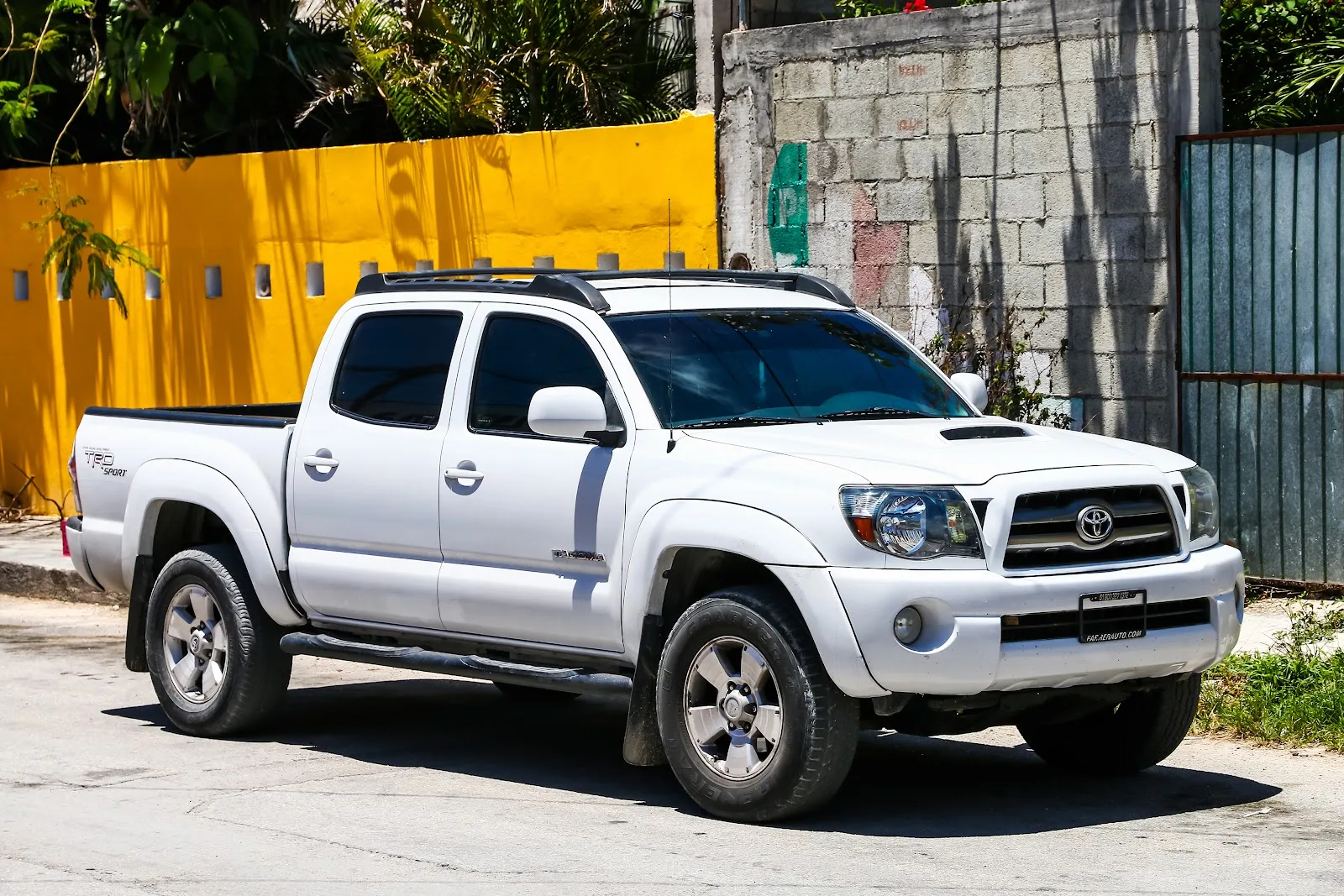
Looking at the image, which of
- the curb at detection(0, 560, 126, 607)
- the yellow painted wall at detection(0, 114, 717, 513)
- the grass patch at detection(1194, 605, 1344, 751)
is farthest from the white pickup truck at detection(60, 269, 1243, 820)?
the yellow painted wall at detection(0, 114, 717, 513)

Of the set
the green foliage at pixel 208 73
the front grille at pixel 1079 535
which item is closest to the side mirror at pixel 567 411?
the front grille at pixel 1079 535

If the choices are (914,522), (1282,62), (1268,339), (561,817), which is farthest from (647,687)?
(1282,62)

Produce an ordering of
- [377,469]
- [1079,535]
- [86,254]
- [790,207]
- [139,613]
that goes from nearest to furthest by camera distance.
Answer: [1079,535], [377,469], [139,613], [790,207], [86,254]

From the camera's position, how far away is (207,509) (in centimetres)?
912

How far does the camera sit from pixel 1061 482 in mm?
6895

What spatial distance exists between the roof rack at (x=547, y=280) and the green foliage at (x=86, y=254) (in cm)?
789

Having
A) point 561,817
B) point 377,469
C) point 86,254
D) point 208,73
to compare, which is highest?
point 208,73

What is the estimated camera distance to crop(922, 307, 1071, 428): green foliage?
1208 centimetres

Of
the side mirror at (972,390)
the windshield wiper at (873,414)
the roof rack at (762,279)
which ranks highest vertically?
the roof rack at (762,279)

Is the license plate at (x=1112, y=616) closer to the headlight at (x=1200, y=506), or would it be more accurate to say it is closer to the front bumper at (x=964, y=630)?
the front bumper at (x=964, y=630)

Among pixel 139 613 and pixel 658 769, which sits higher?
pixel 139 613

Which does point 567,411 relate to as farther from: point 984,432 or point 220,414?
point 220,414

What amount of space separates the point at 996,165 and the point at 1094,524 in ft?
18.7

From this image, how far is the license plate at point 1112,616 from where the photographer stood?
6.84 metres
